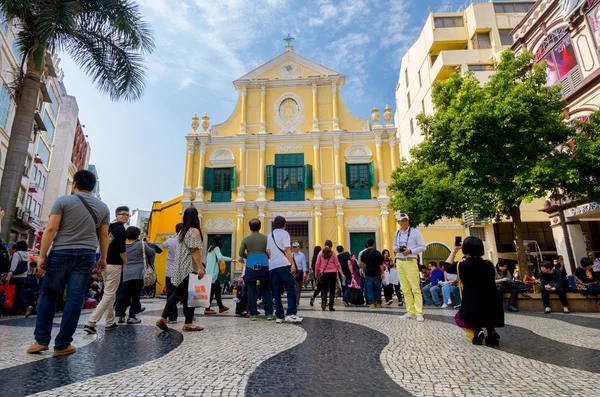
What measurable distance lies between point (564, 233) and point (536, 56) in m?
8.24

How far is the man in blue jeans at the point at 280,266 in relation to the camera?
5.46 meters

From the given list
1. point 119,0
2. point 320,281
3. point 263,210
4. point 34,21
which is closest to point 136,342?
point 320,281

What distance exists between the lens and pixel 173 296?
4.55 meters

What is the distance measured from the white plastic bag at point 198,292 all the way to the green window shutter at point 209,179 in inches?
610

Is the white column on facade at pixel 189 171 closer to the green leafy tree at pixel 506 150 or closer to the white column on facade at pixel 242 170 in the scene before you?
the white column on facade at pixel 242 170

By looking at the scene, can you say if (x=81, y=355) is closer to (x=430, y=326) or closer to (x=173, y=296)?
(x=173, y=296)

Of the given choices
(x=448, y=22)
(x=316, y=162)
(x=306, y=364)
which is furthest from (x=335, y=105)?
(x=306, y=364)

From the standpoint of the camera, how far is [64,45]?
8.99 metres

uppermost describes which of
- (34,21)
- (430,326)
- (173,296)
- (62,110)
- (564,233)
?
(62,110)

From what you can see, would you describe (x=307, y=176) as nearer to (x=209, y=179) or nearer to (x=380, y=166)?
(x=380, y=166)

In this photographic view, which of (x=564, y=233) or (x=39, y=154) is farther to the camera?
(x=39, y=154)

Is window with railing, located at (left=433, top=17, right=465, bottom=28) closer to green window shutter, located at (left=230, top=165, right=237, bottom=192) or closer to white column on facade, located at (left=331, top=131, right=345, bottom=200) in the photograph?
white column on facade, located at (left=331, top=131, right=345, bottom=200)

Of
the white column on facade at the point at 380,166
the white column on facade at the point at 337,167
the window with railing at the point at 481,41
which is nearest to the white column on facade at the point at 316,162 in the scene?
the white column on facade at the point at 337,167

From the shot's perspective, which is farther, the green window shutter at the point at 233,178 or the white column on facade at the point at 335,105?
the white column on facade at the point at 335,105
